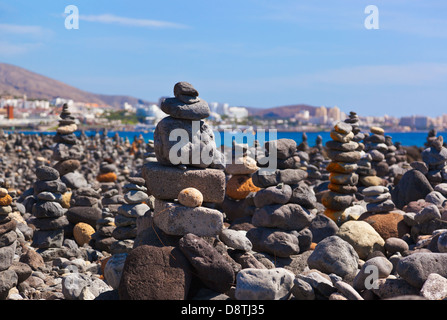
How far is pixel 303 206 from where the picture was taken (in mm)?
11969

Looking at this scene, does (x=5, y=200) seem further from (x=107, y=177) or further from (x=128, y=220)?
(x=107, y=177)

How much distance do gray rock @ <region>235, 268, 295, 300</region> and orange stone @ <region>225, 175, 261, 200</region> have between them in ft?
24.8

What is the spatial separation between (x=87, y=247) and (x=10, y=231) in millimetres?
4119

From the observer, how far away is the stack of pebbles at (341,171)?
15.2m

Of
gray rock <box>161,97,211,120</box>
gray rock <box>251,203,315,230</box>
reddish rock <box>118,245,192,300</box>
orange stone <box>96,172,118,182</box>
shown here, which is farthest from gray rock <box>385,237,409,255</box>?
orange stone <box>96,172,118,182</box>

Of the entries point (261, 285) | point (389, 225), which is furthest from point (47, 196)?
point (389, 225)

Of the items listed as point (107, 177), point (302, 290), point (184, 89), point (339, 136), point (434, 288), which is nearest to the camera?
point (434, 288)

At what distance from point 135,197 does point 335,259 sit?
5605 mm

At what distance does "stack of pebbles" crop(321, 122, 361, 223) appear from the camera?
1519cm

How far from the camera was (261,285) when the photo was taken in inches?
274

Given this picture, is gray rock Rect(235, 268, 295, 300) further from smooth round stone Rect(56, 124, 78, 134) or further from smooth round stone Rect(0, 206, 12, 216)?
smooth round stone Rect(56, 124, 78, 134)

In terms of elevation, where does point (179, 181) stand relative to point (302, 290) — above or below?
above

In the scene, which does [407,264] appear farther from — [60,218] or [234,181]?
[60,218]
